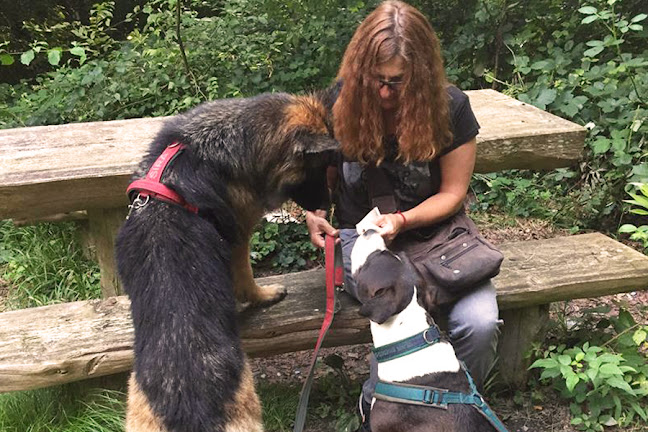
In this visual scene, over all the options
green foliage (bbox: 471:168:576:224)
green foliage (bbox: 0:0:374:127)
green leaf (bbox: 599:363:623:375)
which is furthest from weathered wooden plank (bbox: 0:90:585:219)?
green foliage (bbox: 0:0:374:127)

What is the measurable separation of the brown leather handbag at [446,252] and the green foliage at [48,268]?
2319mm

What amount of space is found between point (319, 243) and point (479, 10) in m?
3.95

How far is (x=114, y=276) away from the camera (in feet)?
11.0

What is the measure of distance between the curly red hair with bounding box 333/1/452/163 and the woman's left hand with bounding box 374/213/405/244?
0.25 metres

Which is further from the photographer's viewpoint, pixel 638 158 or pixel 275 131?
pixel 638 158

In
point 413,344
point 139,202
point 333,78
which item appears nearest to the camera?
point 413,344

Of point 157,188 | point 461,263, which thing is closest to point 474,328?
point 461,263

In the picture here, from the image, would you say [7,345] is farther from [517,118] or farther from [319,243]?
[517,118]

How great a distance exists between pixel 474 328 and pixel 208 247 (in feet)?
3.88

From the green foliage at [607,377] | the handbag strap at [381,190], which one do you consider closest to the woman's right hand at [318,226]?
the handbag strap at [381,190]

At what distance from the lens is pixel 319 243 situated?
8.86 ft

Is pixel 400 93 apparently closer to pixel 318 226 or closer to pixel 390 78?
pixel 390 78

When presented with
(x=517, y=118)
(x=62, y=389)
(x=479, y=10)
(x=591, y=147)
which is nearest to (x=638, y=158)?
Answer: (x=591, y=147)

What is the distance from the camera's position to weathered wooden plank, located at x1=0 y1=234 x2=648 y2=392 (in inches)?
95.8
